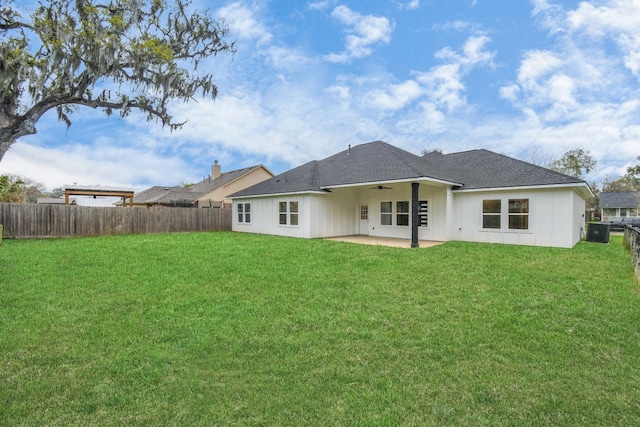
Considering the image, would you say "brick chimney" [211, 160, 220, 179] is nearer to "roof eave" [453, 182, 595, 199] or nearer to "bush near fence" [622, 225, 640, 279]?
"roof eave" [453, 182, 595, 199]

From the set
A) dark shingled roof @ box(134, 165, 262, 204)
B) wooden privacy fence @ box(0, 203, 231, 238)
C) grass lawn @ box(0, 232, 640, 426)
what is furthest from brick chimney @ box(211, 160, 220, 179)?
grass lawn @ box(0, 232, 640, 426)

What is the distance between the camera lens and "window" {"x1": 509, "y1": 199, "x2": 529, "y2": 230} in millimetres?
11617

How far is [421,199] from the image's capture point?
A: 44.9 feet

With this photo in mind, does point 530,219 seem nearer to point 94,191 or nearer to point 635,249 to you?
point 635,249

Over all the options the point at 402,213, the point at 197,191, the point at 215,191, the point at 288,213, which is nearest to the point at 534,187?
the point at 402,213

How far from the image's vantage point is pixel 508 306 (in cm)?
A: 496

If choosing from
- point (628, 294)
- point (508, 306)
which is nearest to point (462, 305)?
point (508, 306)

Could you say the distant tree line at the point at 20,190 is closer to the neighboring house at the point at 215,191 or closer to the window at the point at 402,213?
the neighboring house at the point at 215,191

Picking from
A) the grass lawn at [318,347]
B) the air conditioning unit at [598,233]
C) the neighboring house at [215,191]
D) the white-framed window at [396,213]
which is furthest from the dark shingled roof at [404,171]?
the neighboring house at [215,191]

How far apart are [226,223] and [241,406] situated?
1798cm

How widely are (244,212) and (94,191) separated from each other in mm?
9297

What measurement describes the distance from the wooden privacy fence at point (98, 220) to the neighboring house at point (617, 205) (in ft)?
145

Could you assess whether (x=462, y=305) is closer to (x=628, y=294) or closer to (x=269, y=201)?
(x=628, y=294)

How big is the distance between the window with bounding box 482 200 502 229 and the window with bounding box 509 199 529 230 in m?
0.40
